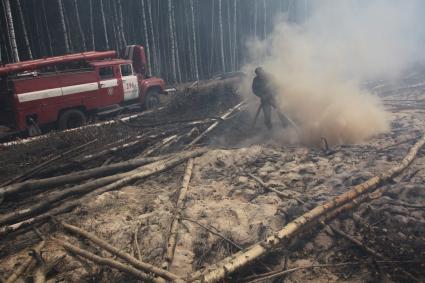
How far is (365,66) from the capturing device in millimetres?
23188

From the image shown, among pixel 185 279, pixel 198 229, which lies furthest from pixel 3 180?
pixel 185 279

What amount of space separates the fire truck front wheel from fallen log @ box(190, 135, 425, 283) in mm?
10433

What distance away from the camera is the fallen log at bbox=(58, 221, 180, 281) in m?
4.79

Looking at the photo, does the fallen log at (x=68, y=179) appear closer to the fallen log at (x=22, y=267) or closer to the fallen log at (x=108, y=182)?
the fallen log at (x=108, y=182)

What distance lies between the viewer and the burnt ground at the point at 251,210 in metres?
5.19

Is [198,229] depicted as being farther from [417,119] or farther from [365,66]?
[365,66]

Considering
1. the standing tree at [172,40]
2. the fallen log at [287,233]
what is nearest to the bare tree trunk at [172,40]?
the standing tree at [172,40]

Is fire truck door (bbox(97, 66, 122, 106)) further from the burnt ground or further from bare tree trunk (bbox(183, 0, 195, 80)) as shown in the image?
bare tree trunk (bbox(183, 0, 195, 80))

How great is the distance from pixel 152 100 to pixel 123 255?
39.3 feet

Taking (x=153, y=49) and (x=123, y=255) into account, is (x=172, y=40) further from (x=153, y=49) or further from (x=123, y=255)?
(x=123, y=255)

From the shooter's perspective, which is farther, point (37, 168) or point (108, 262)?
point (37, 168)

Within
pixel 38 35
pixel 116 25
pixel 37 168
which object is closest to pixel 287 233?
pixel 37 168

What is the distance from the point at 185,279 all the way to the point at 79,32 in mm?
18881

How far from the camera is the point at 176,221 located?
629 centimetres
